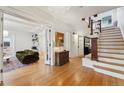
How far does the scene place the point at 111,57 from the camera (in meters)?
5.06

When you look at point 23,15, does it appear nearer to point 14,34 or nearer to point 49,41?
point 49,41

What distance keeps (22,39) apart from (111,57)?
8782mm

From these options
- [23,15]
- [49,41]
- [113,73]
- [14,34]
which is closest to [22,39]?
[14,34]

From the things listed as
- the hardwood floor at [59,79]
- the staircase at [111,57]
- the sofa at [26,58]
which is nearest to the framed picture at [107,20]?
the staircase at [111,57]

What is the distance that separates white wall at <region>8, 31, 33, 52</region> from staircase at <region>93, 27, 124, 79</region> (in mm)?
7433

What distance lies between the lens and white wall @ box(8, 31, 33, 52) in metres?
10.7

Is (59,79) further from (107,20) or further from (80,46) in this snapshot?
(107,20)

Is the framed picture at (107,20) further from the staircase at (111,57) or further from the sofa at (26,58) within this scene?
the sofa at (26,58)

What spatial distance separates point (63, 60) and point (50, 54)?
84 cm

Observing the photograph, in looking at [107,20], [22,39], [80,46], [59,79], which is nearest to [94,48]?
[59,79]

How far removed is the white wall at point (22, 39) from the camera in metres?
10.7

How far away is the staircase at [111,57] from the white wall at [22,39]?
24.4 feet
